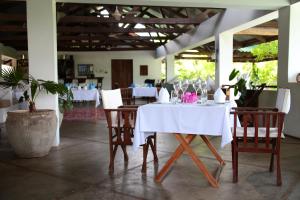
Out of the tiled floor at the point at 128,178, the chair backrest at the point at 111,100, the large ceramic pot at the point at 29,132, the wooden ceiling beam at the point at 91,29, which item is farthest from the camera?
the wooden ceiling beam at the point at 91,29

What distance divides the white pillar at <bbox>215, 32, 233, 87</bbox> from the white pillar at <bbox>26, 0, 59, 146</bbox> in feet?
15.7

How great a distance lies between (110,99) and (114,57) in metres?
12.7

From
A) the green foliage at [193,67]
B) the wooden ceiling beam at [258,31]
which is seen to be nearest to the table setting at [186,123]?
the wooden ceiling beam at [258,31]

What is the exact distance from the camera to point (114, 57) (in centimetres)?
1595

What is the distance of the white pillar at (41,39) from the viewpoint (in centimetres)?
420

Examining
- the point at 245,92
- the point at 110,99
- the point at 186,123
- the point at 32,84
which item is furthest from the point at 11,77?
the point at 245,92

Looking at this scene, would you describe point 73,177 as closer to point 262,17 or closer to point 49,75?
point 49,75

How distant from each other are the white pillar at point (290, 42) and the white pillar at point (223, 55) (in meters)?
2.47

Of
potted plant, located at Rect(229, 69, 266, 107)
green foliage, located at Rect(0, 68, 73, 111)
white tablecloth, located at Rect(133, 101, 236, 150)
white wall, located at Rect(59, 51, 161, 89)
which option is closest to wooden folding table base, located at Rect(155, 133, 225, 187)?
white tablecloth, located at Rect(133, 101, 236, 150)

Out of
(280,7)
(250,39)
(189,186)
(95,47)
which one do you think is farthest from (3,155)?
(95,47)

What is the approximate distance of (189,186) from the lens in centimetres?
273

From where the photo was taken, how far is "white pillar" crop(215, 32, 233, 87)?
7.66 m

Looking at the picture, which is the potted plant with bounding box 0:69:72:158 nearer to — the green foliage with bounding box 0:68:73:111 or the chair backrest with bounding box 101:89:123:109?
the green foliage with bounding box 0:68:73:111

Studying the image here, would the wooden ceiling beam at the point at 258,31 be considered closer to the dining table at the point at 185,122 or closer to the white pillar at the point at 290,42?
the white pillar at the point at 290,42
